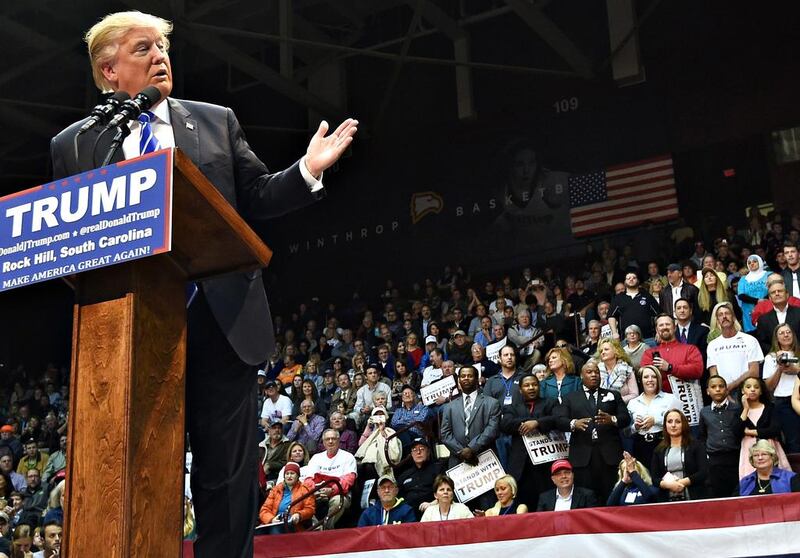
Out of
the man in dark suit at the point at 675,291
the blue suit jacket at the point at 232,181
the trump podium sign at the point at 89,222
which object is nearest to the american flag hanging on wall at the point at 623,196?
the man in dark suit at the point at 675,291

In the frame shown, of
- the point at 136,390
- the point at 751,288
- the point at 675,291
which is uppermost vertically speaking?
the point at 675,291

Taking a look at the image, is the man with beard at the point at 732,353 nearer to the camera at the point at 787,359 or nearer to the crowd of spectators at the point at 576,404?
the crowd of spectators at the point at 576,404

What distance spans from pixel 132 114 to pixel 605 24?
1503cm

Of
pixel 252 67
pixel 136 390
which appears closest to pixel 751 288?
pixel 136 390

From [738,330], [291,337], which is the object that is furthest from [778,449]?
[291,337]

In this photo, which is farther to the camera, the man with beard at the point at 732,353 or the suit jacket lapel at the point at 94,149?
the man with beard at the point at 732,353

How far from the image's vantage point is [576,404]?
7.47m

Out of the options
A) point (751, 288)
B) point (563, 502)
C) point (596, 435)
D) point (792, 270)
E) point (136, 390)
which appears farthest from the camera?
point (751, 288)

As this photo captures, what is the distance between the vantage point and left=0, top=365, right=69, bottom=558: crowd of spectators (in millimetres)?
9445

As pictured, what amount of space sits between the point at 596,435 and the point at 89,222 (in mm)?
5944

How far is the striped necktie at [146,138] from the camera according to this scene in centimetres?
207

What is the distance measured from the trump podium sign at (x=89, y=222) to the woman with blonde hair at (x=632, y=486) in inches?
214

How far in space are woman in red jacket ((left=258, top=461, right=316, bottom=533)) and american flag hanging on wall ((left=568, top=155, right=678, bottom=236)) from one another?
8.47 meters

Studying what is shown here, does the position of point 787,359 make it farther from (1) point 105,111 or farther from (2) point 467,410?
(1) point 105,111
